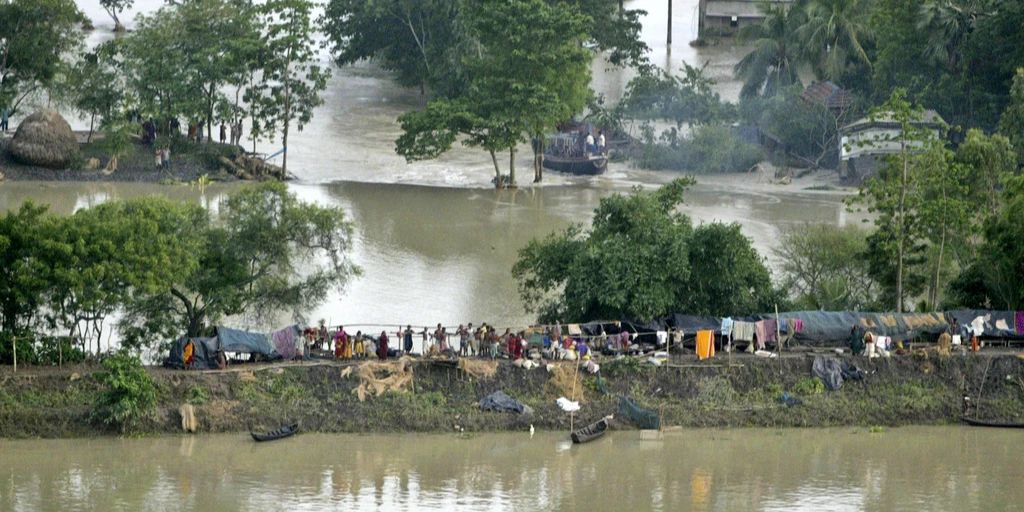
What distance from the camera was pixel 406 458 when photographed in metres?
34.7

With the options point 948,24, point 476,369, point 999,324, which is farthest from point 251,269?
point 948,24

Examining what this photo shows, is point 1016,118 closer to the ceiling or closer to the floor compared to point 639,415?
closer to the ceiling

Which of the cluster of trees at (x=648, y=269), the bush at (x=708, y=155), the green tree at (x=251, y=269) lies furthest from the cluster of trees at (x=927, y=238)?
the bush at (x=708, y=155)

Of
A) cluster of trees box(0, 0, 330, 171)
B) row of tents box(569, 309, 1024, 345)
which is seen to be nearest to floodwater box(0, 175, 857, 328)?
cluster of trees box(0, 0, 330, 171)

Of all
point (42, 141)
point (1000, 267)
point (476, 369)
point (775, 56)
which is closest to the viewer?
point (476, 369)

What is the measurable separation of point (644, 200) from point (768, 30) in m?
26.2

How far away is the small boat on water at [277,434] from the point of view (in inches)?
Result: 1372

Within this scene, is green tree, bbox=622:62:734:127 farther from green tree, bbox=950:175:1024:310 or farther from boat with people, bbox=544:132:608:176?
green tree, bbox=950:175:1024:310

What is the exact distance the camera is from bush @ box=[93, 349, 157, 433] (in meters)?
34.5

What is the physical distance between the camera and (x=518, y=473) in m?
34.2

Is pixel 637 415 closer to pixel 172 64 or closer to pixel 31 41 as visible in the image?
pixel 172 64

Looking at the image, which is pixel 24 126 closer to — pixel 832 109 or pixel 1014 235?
pixel 832 109

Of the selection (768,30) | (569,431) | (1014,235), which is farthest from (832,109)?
(569,431)

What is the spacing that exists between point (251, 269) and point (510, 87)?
18.8m
